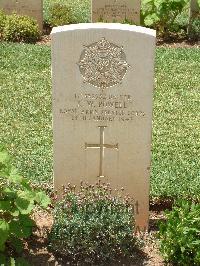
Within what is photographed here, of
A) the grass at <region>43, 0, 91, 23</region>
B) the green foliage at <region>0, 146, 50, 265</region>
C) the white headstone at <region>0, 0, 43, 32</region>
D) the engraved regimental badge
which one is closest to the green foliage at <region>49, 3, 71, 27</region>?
the grass at <region>43, 0, 91, 23</region>

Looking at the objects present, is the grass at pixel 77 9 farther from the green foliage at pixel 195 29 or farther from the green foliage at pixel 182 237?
the green foliage at pixel 182 237

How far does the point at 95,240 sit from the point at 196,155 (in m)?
2.22

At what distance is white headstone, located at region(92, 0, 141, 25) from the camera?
36.1ft

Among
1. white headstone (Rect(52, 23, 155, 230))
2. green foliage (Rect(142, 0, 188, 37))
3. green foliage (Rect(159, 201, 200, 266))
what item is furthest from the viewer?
green foliage (Rect(142, 0, 188, 37))

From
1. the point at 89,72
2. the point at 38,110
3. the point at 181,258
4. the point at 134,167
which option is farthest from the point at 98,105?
the point at 38,110

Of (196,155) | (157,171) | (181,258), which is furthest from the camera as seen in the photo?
(196,155)

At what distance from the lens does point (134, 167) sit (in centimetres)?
521

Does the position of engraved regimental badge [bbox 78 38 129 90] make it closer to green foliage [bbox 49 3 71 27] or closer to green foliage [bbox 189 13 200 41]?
green foliage [bbox 189 13 200 41]

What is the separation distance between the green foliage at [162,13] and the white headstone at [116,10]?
20 cm

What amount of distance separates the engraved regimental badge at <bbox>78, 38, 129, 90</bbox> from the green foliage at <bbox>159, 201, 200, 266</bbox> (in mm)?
1166

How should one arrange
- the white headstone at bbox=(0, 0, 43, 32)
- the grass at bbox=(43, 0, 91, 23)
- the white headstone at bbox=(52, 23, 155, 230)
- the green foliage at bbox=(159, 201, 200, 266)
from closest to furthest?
1. the green foliage at bbox=(159, 201, 200, 266)
2. the white headstone at bbox=(52, 23, 155, 230)
3. the white headstone at bbox=(0, 0, 43, 32)
4. the grass at bbox=(43, 0, 91, 23)

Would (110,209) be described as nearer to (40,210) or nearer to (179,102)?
(40,210)

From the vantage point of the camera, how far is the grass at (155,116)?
6.22 metres

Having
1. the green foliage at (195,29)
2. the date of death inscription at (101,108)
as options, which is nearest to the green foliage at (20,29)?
the green foliage at (195,29)
